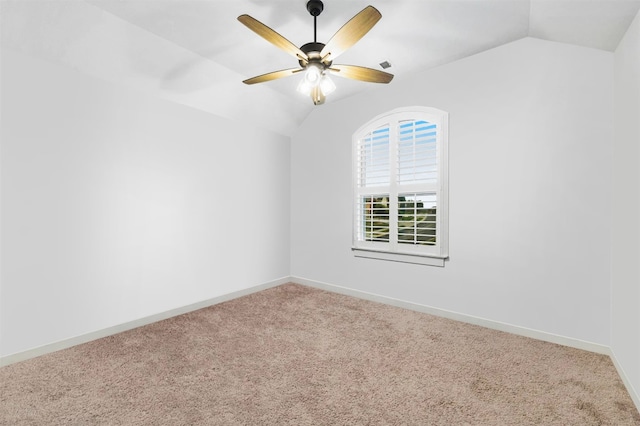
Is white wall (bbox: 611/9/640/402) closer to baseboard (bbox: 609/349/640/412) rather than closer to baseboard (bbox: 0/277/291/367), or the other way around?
baseboard (bbox: 609/349/640/412)

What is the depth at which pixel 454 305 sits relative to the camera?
3.10 meters

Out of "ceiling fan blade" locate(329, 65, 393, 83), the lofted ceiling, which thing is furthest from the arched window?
"ceiling fan blade" locate(329, 65, 393, 83)

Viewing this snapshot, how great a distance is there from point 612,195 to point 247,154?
3776mm

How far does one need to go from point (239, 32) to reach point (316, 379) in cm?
288

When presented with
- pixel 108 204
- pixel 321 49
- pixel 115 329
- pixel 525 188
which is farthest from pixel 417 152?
pixel 115 329

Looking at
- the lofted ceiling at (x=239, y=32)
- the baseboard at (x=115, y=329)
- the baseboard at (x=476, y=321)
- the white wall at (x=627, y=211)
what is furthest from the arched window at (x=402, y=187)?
the baseboard at (x=115, y=329)

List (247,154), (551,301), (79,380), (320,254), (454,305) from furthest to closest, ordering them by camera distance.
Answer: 1. (320,254)
2. (247,154)
3. (454,305)
4. (551,301)
5. (79,380)

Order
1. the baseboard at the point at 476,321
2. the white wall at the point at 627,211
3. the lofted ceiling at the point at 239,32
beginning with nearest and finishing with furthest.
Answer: the white wall at the point at 627,211 → the lofted ceiling at the point at 239,32 → the baseboard at the point at 476,321

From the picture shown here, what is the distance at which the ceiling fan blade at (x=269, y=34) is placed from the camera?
185 centimetres

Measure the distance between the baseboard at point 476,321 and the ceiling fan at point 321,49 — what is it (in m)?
2.41

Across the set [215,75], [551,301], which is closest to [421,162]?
[551,301]

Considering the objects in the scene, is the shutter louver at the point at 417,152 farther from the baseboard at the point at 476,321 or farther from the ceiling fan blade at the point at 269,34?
the ceiling fan blade at the point at 269,34

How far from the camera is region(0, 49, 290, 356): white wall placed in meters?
2.28

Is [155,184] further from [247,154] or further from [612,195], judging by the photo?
[612,195]
